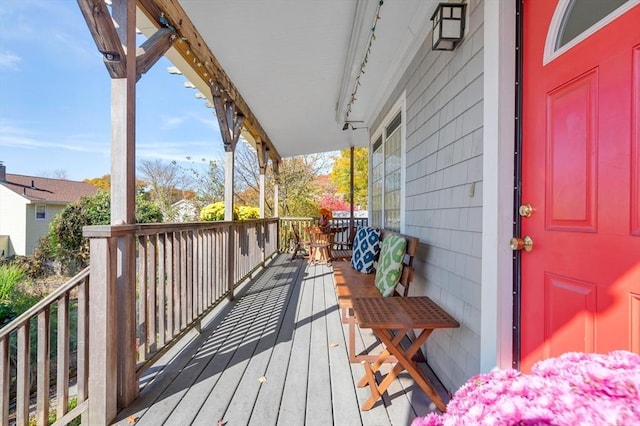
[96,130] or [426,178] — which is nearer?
[426,178]

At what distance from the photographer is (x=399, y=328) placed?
5.85 ft

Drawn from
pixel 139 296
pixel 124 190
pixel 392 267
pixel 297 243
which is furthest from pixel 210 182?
pixel 392 267

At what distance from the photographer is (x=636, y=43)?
3.25 ft

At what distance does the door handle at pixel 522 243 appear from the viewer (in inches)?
57.2

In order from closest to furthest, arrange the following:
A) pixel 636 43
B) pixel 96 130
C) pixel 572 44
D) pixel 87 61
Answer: pixel 636 43
pixel 572 44
pixel 87 61
pixel 96 130

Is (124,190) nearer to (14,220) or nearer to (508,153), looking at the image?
(508,153)

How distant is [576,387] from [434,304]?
5.27 ft

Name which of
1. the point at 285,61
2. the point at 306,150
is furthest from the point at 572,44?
the point at 306,150

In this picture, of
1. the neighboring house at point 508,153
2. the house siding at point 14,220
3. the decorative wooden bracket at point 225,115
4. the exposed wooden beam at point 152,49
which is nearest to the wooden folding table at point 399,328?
the neighboring house at point 508,153

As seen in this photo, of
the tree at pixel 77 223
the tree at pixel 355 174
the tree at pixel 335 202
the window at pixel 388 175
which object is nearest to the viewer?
the window at pixel 388 175

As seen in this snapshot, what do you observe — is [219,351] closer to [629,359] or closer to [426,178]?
[426,178]

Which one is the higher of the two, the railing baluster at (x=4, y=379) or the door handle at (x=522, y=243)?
the door handle at (x=522, y=243)

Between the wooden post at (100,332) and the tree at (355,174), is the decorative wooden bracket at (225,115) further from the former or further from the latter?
the tree at (355,174)

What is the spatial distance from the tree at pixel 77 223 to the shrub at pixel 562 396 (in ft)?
27.2
